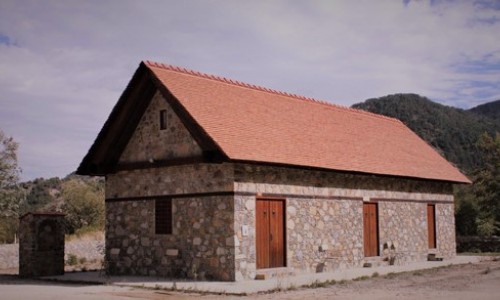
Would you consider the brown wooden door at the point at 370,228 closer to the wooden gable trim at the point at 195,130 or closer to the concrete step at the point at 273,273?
the concrete step at the point at 273,273

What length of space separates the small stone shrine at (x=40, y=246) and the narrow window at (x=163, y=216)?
3504mm

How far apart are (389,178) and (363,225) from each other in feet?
7.89

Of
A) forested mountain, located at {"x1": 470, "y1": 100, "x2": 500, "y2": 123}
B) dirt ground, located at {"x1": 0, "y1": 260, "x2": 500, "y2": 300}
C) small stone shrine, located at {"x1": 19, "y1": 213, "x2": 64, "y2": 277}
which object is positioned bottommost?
dirt ground, located at {"x1": 0, "y1": 260, "x2": 500, "y2": 300}

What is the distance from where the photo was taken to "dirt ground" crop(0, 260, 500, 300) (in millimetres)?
13062

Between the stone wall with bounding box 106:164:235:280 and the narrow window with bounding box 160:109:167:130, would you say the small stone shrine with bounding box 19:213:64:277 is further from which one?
the narrow window with bounding box 160:109:167:130

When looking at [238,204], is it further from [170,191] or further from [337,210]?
[337,210]

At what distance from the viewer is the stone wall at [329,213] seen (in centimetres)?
1645

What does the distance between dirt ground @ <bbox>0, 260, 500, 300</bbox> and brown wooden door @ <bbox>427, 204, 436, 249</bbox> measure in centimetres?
669

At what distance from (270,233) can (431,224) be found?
10476 millimetres

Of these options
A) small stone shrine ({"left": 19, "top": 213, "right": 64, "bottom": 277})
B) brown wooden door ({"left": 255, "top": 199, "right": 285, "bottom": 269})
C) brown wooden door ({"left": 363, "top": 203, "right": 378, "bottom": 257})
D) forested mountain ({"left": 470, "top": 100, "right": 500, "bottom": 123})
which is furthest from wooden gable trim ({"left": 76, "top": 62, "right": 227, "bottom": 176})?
forested mountain ({"left": 470, "top": 100, "right": 500, "bottom": 123})

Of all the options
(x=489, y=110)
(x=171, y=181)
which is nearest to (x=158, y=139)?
(x=171, y=181)

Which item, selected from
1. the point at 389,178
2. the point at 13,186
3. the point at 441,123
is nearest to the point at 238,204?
the point at 389,178

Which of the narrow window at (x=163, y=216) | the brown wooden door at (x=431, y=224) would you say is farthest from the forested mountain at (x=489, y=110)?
the narrow window at (x=163, y=216)

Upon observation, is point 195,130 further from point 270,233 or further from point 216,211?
point 270,233
